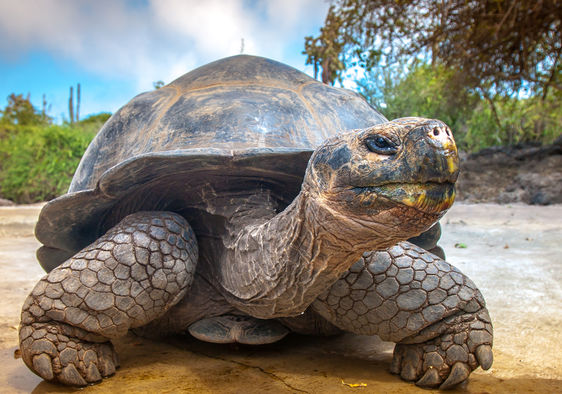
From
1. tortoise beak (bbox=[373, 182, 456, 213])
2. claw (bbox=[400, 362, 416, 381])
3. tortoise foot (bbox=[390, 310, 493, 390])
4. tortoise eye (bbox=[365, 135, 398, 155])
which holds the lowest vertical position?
claw (bbox=[400, 362, 416, 381])

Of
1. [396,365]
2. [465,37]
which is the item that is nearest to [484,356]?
[396,365]

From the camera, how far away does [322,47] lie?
10.4 meters

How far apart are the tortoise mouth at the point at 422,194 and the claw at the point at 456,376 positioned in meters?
0.88

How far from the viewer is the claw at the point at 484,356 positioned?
1734 millimetres

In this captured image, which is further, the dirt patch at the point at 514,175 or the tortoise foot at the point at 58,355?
the dirt patch at the point at 514,175

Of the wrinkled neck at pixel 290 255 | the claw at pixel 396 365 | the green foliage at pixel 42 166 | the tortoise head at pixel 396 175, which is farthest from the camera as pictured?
the green foliage at pixel 42 166

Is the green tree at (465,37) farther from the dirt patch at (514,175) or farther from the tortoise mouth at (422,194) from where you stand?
the tortoise mouth at (422,194)

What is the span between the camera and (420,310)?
1797mm

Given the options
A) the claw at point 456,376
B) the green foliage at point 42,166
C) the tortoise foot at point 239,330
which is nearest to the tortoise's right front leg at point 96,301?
the tortoise foot at point 239,330

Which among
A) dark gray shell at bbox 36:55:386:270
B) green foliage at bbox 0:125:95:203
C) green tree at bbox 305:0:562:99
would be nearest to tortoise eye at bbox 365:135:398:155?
dark gray shell at bbox 36:55:386:270

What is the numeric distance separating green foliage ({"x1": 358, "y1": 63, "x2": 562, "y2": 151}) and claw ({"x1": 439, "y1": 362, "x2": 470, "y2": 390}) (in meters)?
10.5

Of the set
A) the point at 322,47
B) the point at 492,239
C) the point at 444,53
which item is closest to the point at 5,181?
the point at 322,47

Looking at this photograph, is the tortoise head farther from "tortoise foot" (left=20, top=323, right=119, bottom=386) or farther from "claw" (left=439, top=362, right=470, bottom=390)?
"tortoise foot" (left=20, top=323, right=119, bottom=386)

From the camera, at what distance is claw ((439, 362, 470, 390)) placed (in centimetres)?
172
